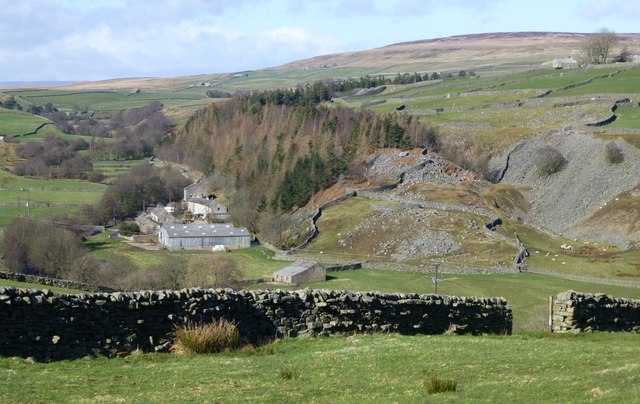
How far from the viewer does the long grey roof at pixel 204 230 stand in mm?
94312

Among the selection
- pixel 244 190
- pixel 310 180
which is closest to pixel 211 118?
pixel 244 190

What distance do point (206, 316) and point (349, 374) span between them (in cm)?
426

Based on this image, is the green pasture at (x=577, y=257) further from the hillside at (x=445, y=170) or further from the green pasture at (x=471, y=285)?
the green pasture at (x=471, y=285)

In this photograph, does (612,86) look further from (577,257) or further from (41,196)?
(41,196)

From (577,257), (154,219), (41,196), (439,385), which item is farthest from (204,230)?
(439,385)

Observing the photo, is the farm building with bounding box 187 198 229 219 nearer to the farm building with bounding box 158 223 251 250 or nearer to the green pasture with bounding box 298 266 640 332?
the farm building with bounding box 158 223 251 250

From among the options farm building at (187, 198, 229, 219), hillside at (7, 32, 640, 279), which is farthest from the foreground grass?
farm building at (187, 198, 229, 219)

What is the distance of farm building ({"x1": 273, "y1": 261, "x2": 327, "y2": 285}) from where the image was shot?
6819 cm

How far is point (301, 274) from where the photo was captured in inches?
2709

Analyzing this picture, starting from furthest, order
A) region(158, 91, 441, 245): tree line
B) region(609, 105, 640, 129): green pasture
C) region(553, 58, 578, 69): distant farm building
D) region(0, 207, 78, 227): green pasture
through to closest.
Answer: region(553, 58, 578, 69): distant farm building
region(609, 105, 640, 129): green pasture
region(158, 91, 441, 245): tree line
region(0, 207, 78, 227): green pasture

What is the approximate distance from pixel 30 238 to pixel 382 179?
43.5 metres

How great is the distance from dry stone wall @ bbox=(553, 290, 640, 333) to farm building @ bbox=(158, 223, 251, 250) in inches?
2792

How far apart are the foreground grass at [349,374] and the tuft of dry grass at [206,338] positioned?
1.15ft

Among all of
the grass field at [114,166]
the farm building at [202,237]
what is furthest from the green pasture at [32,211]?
the grass field at [114,166]
